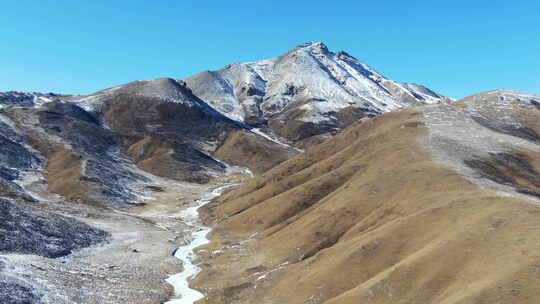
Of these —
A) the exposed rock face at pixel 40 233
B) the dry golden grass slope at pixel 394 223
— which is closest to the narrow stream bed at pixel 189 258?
the dry golden grass slope at pixel 394 223

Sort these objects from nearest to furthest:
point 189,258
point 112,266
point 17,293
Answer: point 17,293 < point 112,266 < point 189,258

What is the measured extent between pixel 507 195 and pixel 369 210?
86.7 feet

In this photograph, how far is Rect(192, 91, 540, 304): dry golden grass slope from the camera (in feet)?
173

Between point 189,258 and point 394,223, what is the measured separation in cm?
4794

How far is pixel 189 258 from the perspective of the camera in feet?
325

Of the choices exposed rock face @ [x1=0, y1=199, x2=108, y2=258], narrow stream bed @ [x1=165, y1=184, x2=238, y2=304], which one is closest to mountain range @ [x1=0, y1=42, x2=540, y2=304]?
exposed rock face @ [x1=0, y1=199, x2=108, y2=258]

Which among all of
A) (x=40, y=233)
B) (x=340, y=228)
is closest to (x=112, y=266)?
(x=40, y=233)

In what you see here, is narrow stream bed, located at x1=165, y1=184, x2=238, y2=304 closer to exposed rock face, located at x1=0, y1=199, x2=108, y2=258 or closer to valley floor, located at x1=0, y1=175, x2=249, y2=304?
valley floor, located at x1=0, y1=175, x2=249, y2=304

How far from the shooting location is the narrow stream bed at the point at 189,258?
7189cm

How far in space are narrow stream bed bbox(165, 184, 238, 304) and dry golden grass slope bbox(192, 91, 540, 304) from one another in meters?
2.85

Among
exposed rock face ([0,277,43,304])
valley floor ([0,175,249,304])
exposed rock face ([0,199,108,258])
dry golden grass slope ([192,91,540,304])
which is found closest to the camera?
dry golden grass slope ([192,91,540,304])

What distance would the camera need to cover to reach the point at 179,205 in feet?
580

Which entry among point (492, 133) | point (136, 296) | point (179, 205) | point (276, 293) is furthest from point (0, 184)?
point (492, 133)

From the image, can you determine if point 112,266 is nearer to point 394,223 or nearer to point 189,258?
point 189,258
